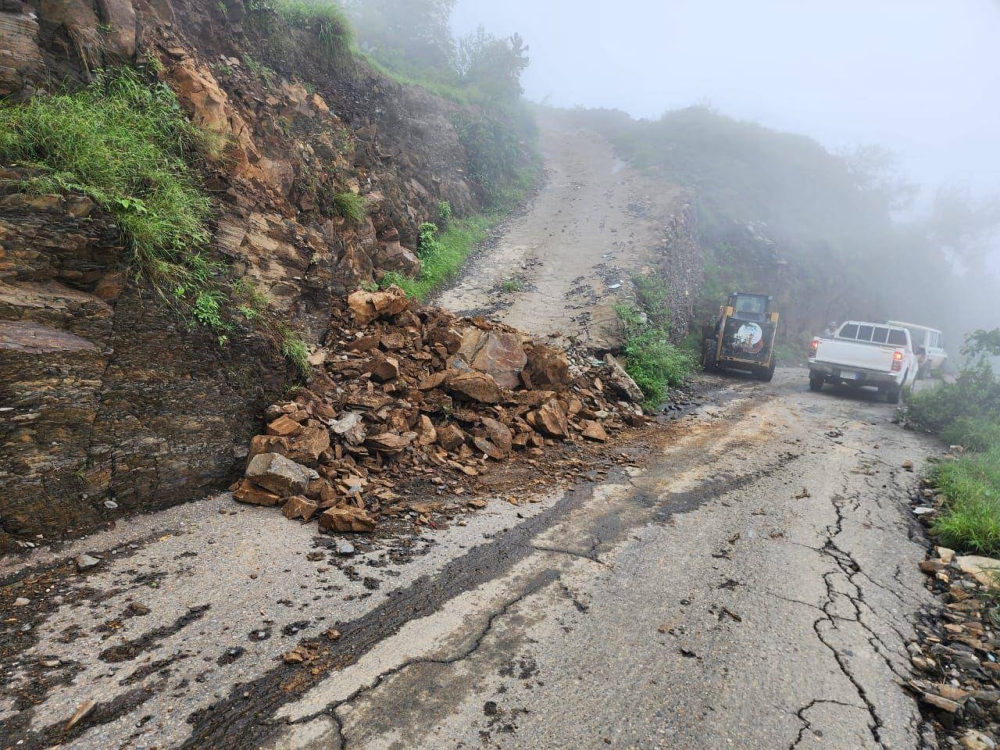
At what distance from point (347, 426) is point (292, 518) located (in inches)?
47.0

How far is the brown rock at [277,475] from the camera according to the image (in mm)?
4258

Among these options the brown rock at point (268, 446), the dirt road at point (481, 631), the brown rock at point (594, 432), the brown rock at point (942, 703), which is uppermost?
the brown rock at point (594, 432)

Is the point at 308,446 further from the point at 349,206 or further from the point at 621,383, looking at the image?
the point at 621,383

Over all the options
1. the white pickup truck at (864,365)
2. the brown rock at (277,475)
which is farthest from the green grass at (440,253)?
the white pickup truck at (864,365)

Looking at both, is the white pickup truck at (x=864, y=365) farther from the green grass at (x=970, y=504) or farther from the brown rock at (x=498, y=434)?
the brown rock at (x=498, y=434)

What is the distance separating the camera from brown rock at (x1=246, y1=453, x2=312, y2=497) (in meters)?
4.26

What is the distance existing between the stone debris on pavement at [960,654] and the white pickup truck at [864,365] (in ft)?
27.6

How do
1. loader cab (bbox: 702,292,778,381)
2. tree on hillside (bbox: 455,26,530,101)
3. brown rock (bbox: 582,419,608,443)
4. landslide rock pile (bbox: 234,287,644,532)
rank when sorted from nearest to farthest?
landslide rock pile (bbox: 234,287,644,532)
brown rock (bbox: 582,419,608,443)
loader cab (bbox: 702,292,778,381)
tree on hillside (bbox: 455,26,530,101)

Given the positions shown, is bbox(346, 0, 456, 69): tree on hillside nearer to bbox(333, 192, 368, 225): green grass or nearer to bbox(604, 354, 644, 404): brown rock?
bbox(333, 192, 368, 225): green grass

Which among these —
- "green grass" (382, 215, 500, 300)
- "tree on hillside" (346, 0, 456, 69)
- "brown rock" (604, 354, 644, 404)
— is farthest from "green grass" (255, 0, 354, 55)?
"tree on hillside" (346, 0, 456, 69)

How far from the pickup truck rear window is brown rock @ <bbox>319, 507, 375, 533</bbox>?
46.9 feet

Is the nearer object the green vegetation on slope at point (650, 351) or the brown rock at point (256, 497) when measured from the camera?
the brown rock at point (256, 497)

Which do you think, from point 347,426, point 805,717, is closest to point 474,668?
point 805,717

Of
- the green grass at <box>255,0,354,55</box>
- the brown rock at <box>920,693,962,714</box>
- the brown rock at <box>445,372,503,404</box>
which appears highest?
the green grass at <box>255,0,354,55</box>
